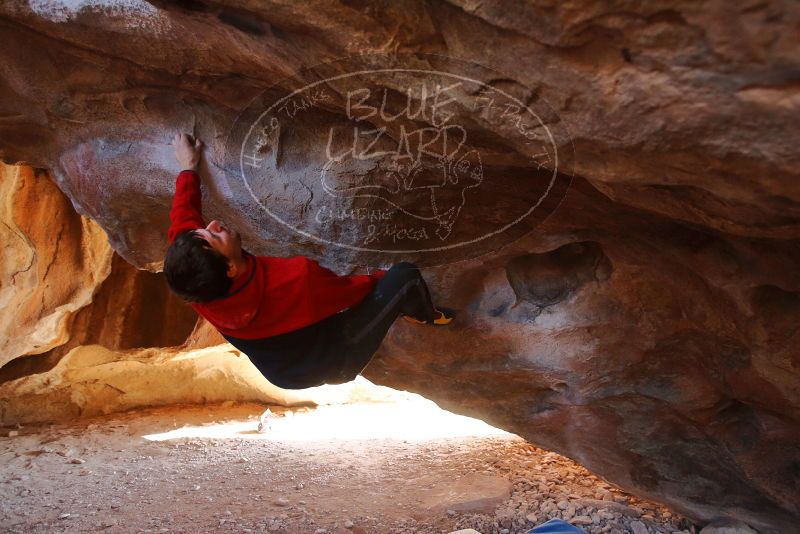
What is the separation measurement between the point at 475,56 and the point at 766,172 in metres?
0.69

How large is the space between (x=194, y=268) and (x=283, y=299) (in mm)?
325

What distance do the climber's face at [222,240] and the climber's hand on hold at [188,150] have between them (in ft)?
2.23

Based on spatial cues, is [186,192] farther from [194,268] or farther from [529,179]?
[529,179]

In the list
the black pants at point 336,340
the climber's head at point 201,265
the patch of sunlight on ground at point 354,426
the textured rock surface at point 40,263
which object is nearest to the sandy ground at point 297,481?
the patch of sunlight on ground at point 354,426

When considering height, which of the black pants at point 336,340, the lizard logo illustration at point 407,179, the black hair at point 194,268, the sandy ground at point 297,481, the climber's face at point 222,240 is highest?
the lizard logo illustration at point 407,179

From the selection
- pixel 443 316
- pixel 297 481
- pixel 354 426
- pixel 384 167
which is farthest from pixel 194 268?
pixel 354 426

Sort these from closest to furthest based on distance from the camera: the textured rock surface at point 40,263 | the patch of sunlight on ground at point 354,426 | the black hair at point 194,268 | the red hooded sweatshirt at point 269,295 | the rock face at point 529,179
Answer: the rock face at point 529,179 → the black hair at point 194,268 → the red hooded sweatshirt at point 269,295 → the textured rock surface at point 40,263 → the patch of sunlight on ground at point 354,426

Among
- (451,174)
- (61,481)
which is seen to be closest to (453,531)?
(451,174)

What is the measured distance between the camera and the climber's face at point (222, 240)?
194 centimetres

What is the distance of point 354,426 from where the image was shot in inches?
211

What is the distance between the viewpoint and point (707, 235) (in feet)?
7.16

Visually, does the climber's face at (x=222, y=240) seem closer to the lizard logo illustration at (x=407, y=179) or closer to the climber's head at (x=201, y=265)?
the climber's head at (x=201, y=265)

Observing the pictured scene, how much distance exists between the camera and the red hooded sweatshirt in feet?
6.69

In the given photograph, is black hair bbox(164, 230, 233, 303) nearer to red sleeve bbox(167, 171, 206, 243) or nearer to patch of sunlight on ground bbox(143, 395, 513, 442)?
red sleeve bbox(167, 171, 206, 243)
